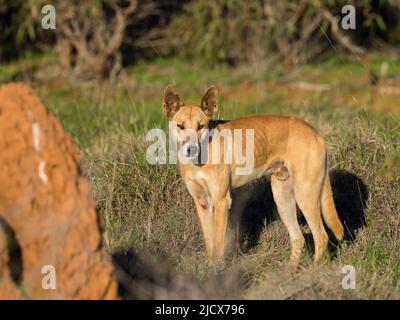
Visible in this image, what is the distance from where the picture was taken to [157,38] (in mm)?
14852

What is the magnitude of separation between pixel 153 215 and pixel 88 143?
247 cm

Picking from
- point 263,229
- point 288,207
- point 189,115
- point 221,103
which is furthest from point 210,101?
point 221,103

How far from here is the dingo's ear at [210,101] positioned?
22.4ft

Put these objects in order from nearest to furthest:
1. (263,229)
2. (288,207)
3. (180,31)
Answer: (288,207) → (263,229) → (180,31)

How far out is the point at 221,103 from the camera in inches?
372

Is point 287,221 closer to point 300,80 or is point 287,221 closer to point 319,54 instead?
point 300,80

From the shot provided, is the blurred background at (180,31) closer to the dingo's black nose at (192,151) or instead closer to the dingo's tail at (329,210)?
the dingo's tail at (329,210)

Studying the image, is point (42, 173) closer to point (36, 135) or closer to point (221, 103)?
point (36, 135)

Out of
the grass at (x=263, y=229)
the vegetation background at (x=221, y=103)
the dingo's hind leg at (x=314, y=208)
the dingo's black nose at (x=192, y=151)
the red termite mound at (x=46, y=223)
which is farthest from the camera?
the dingo's hind leg at (x=314, y=208)

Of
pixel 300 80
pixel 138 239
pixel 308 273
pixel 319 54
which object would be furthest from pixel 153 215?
pixel 319 54

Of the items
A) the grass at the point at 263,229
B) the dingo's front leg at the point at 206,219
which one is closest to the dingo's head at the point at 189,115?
the dingo's front leg at the point at 206,219

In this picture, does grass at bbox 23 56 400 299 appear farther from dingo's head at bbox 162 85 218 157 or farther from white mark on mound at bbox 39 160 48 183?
white mark on mound at bbox 39 160 48 183

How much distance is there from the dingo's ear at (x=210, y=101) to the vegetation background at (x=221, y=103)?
35.7 inches

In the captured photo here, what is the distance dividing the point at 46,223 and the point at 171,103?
2.15 metres
